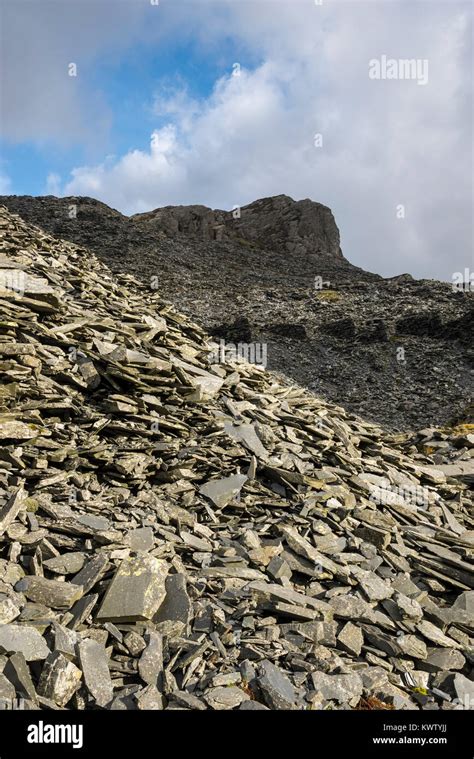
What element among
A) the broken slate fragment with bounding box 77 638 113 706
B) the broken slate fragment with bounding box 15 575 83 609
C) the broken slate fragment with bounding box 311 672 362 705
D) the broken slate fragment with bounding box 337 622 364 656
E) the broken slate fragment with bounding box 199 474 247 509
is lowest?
the broken slate fragment with bounding box 311 672 362 705

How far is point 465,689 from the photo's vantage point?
19.6 ft

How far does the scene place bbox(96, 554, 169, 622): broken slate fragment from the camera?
5918 mm

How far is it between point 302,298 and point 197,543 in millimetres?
49162

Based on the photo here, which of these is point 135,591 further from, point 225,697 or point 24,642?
point 225,697

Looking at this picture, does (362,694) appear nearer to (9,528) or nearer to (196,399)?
(9,528)

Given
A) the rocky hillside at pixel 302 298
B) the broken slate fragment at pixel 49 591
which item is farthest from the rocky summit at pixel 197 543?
the rocky hillside at pixel 302 298

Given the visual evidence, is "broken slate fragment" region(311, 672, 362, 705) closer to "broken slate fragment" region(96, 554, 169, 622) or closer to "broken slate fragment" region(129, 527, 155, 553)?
"broken slate fragment" region(96, 554, 169, 622)

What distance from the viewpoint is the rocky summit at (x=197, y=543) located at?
5.36 m

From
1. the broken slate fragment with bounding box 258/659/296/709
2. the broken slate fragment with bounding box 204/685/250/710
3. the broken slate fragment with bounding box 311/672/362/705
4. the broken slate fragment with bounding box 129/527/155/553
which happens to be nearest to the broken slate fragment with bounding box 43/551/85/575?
the broken slate fragment with bounding box 129/527/155/553

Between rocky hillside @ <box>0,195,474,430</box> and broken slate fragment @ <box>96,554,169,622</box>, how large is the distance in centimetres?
1845

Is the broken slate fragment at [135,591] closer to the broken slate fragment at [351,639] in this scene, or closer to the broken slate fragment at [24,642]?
the broken slate fragment at [24,642]

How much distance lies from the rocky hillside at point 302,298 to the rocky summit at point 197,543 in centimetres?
1281

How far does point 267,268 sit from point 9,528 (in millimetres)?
67607

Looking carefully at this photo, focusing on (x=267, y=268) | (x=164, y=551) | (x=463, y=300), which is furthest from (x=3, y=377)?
(x=267, y=268)
